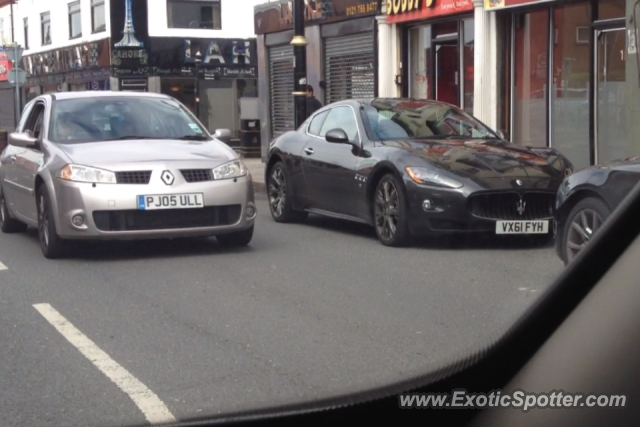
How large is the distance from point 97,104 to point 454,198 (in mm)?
3238

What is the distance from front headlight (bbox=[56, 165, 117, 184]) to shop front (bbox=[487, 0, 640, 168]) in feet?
10.9

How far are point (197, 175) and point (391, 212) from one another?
5.42 ft

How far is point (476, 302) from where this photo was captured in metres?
4.68

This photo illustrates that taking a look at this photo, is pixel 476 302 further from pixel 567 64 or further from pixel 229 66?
pixel 229 66

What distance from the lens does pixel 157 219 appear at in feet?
25.0

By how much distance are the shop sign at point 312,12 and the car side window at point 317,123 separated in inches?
350

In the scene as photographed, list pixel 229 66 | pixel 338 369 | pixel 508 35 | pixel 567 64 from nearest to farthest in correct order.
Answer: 1. pixel 338 369
2. pixel 567 64
3. pixel 508 35
4. pixel 229 66

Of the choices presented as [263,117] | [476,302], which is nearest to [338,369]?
[476,302]

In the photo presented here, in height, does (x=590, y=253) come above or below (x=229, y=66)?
below

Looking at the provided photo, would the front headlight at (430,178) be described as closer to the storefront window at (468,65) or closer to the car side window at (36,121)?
the car side window at (36,121)

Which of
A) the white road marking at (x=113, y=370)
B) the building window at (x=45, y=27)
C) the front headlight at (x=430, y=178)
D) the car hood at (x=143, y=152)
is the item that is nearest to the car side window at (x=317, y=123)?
the car hood at (x=143, y=152)

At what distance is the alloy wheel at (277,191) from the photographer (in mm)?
10289

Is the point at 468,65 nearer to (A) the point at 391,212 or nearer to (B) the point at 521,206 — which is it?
(A) the point at 391,212

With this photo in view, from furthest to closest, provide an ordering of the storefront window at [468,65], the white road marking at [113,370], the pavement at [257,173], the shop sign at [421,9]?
1. the storefront window at [468,65]
2. the shop sign at [421,9]
3. the pavement at [257,173]
4. the white road marking at [113,370]
